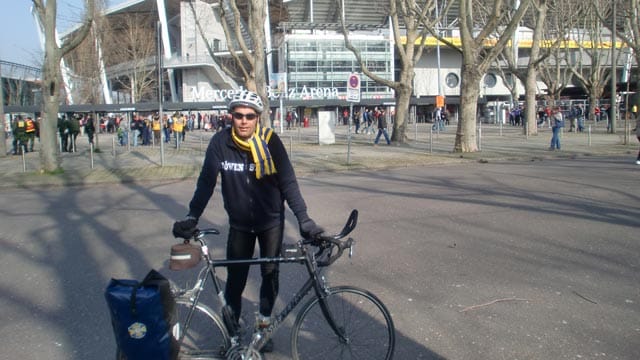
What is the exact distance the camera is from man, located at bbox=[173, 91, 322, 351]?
156 inches

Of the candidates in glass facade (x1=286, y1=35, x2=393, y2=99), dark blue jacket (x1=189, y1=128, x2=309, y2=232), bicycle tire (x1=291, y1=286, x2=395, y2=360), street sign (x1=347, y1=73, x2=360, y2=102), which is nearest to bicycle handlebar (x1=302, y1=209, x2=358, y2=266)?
bicycle tire (x1=291, y1=286, x2=395, y2=360)

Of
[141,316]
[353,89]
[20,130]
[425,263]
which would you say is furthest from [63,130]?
[141,316]

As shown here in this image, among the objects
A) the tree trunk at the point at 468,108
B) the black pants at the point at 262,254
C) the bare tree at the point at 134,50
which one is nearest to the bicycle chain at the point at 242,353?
the black pants at the point at 262,254

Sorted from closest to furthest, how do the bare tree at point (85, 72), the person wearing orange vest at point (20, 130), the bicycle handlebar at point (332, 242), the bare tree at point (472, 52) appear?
the bicycle handlebar at point (332, 242) → the bare tree at point (472, 52) → the person wearing orange vest at point (20, 130) → the bare tree at point (85, 72)

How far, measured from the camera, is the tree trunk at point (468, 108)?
2069 centimetres

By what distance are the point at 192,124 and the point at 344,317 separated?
58.2 metres

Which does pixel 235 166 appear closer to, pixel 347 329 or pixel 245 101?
pixel 245 101

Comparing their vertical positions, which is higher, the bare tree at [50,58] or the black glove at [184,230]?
the bare tree at [50,58]

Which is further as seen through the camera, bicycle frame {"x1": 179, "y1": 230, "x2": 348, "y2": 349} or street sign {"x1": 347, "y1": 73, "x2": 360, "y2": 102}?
street sign {"x1": 347, "y1": 73, "x2": 360, "y2": 102}

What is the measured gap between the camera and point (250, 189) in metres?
4.06

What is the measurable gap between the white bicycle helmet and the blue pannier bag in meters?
1.23

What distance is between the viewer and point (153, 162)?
21.1 m

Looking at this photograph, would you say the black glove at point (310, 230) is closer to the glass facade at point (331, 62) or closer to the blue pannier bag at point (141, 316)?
the blue pannier bag at point (141, 316)

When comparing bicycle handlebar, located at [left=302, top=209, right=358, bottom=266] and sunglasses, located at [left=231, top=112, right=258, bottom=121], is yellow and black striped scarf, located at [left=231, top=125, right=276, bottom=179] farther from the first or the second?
bicycle handlebar, located at [left=302, top=209, right=358, bottom=266]
